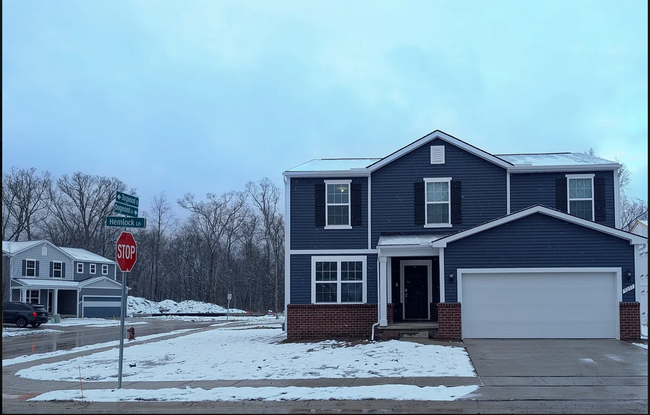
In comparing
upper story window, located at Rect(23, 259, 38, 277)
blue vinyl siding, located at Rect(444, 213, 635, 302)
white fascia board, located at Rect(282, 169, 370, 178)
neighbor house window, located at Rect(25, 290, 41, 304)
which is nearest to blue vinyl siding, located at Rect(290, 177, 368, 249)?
white fascia board, located at Rect(282, 169, 370, 178)

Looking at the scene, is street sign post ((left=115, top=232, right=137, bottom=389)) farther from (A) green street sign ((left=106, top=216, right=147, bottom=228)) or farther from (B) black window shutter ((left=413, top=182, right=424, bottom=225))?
(B) black window shutter ((left=413, top=182, right=424, bottom=225))

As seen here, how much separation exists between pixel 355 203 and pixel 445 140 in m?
3.94

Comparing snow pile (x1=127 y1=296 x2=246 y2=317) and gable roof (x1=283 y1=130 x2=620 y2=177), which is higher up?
gable roof (x1=283 y1=130 x2=620 y2=177)

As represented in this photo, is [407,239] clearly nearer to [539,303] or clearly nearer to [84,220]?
[539,303]

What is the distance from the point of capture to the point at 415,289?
24016 mm

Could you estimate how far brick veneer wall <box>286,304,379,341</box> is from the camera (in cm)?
2258

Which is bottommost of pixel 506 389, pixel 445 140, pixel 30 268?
pixel 506 389

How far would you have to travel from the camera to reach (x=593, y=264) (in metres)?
19.6

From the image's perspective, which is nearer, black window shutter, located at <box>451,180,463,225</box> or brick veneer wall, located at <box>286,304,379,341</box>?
brick veneer wall, located at <box>286,304,379,341</box>

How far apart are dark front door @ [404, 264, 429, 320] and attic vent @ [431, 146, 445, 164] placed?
3.94m

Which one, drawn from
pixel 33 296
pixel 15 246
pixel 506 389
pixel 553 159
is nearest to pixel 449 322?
pixel 506 389

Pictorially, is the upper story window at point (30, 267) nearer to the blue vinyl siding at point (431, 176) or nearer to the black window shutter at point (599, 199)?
the blue vinyl siding at point (431, 176)

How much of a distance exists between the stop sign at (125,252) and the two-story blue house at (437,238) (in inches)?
393

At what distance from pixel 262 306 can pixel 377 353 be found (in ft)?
183
